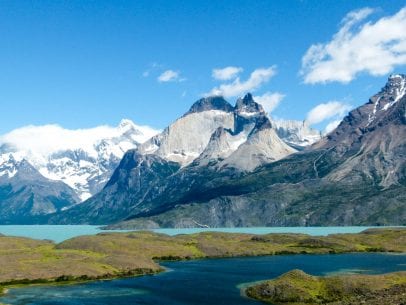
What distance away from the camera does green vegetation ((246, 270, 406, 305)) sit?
473ft

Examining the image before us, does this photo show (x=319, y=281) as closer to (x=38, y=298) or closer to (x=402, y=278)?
(x=402, y=278)

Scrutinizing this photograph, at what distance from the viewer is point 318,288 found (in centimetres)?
15112

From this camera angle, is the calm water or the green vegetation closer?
the green vegetation

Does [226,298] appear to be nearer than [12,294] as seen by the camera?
Yes

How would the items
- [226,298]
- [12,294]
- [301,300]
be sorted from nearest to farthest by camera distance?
[301,300] → [226,298] → [12,294]

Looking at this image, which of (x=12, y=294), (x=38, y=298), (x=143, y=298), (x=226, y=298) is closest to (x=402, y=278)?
(x=226, y=298)

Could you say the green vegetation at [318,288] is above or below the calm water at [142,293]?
above

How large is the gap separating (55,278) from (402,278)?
111m

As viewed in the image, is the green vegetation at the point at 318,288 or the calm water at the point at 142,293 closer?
the green vegetation at the point at 318,288

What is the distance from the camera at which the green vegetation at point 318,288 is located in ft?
473

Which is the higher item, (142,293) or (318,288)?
(318,288)

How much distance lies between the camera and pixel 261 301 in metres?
149

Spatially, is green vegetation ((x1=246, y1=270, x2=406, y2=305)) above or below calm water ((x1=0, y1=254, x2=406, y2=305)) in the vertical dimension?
above

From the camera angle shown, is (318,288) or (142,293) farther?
(142,293)
